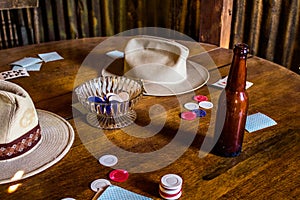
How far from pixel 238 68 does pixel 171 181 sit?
32cm

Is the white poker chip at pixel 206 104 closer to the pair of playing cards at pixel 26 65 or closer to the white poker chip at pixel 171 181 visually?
the white poker chip at pixel 171 181

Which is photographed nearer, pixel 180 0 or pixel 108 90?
pixel 108 90

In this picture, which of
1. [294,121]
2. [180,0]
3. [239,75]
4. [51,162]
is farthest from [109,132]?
[180,0]

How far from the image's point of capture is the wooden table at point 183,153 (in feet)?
2.96

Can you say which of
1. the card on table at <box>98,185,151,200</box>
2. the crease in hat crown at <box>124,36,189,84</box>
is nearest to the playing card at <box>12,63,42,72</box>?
the crease in hat crown at <box>124,36,189,84</box>

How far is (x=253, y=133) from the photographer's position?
3.71 feet

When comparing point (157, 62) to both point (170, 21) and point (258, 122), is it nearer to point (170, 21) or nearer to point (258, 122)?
point (258, 122)

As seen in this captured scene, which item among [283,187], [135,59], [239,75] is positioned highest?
[239,75]

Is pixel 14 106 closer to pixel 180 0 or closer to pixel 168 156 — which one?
pixel 168 156

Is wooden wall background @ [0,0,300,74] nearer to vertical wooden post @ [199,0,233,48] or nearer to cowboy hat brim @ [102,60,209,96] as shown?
vertical wooden post @ [199,0,233,48]

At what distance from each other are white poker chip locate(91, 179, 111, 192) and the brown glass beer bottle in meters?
0.32

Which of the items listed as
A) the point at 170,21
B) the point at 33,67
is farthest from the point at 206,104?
the point at 170,21

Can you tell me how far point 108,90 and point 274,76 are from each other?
69 centimetres

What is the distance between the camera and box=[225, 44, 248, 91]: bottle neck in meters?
0.91
